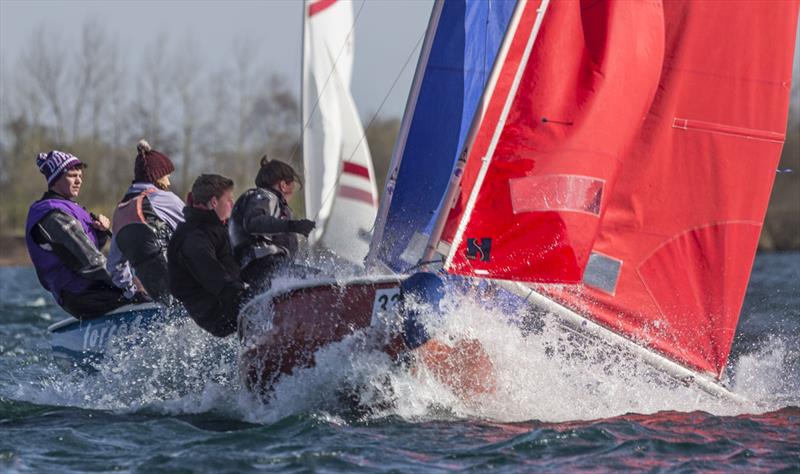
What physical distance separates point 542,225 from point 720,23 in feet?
5.12

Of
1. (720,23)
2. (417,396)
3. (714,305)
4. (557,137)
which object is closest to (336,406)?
(417,396)

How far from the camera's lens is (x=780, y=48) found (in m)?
7.41

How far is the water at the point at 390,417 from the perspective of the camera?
582 cm

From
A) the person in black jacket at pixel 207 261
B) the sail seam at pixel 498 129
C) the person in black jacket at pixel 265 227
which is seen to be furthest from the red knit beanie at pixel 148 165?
the sail seam at pixel 498 129

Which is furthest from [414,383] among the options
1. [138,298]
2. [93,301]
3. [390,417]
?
[93,301]

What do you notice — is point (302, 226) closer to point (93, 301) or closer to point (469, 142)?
point (469, 142)

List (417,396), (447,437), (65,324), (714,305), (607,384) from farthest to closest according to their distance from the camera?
1. (65,324)
2. (714,305)
3. (607,384)
4. (417,396)
5. (447,437)

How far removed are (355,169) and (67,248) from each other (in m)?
6.77

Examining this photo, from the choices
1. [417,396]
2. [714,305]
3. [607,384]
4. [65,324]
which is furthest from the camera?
[65,324]

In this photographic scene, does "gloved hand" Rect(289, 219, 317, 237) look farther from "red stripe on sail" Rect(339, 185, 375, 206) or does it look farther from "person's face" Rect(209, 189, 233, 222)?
"red stripe on sail" Rect(339, 185, 375, 206)

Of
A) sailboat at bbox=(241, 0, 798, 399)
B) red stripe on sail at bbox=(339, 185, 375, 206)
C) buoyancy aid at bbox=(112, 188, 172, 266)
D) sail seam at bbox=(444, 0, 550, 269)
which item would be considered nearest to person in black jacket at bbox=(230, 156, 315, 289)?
sailboat at bbox=(241, 0, 798, 399)

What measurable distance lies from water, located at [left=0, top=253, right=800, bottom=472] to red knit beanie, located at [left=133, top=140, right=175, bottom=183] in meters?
0.97

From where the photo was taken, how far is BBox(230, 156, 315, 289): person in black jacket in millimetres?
7020

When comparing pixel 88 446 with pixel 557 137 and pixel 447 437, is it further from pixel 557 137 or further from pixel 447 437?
pixel 557 137
